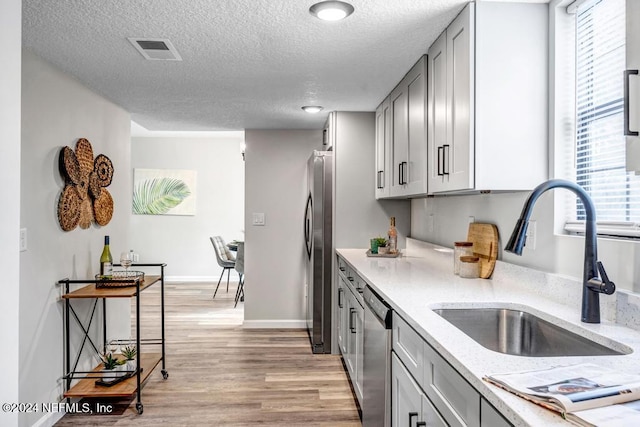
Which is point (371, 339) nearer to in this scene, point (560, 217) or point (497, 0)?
point (560, 217)

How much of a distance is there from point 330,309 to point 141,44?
8.61 feet

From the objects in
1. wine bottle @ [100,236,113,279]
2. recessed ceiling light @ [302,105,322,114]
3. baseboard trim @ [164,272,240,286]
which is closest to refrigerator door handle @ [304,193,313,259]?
recessed ceiling light @ [302,105,322,114]

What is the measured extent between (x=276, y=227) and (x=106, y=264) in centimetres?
211

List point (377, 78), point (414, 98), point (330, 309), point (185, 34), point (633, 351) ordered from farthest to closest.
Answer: point (330, 309) < point (377, 78) < point (414, 98) < point (185, 34) < point (633, 351)

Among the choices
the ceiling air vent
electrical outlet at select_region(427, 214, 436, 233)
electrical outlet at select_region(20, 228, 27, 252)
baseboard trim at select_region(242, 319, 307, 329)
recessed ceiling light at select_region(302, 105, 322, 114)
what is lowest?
baseboard trim at select_region(242, 319, 307, 329)

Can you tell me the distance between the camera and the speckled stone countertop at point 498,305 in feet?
3.46

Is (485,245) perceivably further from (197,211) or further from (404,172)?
(197,211)

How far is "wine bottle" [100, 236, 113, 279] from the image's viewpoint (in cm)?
308

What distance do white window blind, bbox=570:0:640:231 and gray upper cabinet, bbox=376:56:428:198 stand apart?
894mm

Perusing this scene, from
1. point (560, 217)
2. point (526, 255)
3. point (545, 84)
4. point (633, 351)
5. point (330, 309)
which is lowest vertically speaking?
point (330, 309)

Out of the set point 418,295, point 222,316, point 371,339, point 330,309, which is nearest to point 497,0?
point 418,295

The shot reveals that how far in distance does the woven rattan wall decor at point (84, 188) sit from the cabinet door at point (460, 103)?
90.4 inches

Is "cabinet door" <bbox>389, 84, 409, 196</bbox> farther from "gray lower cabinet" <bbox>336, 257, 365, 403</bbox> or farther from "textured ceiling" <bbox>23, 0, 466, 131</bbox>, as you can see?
"gray lower cabinet" <bbox>336, 257, 365, 403</bbox>

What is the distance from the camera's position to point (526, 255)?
2176 mm
